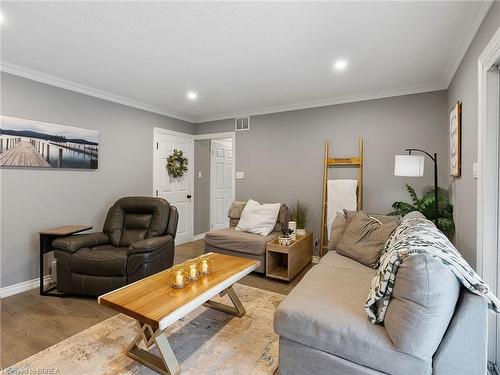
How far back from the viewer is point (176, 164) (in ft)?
15.1

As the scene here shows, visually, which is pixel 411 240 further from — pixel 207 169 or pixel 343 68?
pixel 207 169

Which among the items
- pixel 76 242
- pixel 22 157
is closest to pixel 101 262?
pixel 76 242

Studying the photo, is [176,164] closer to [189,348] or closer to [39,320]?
[39,320]

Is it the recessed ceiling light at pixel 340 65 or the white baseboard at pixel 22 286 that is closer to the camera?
the recessed ceiling light at pixel 340 65

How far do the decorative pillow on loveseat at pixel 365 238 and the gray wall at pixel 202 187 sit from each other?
128 inches

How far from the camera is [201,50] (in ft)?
7.70

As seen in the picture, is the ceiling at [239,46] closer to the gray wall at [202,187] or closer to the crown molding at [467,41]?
the crown molding at [467,41]

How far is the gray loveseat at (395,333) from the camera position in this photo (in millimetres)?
1177

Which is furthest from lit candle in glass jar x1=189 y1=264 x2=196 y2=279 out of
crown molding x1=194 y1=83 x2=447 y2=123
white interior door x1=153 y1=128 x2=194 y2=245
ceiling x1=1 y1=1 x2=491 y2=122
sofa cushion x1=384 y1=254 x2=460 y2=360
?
crown molding x1=194 y1=83 x2=447 y2=123

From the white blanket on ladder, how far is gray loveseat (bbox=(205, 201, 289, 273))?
64 cm

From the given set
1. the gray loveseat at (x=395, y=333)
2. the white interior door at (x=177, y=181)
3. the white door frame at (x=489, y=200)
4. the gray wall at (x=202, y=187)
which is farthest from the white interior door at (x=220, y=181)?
the white door frame at (x=489, y=200)

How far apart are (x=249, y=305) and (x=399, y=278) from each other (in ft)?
5.31

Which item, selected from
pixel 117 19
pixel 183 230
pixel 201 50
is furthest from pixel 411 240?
pixel 183 230

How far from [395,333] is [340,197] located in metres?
2.48
